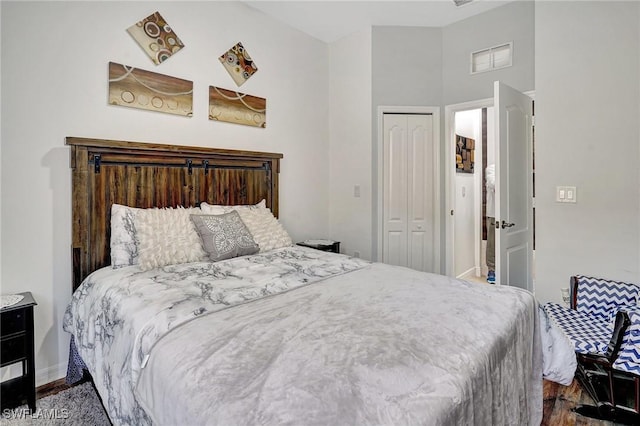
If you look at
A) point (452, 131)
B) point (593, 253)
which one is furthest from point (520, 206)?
point (452, 131)

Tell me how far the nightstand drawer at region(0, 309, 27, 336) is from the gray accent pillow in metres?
1.02

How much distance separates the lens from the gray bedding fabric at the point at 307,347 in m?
0.89

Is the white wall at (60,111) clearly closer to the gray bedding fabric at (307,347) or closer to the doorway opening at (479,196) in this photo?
the gray bedding fabric at (307,347)

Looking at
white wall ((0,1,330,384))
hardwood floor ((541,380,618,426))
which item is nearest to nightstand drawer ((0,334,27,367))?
white wall ((0,1,330,384))

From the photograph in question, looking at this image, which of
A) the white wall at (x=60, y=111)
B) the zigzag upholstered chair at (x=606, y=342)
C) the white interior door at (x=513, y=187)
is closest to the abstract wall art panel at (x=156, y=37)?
the white wall at (x=60, y=111)

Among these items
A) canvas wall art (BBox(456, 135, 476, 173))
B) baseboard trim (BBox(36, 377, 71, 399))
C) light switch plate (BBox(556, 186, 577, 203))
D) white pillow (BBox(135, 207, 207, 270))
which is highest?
canvas wall art (BBox(456, 135, 476, 173))

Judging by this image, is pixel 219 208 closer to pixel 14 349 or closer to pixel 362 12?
pixel 14 349

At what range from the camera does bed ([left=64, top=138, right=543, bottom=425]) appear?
0.91m

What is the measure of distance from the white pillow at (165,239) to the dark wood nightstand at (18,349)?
2.07 ft

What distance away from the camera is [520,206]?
3074 mm

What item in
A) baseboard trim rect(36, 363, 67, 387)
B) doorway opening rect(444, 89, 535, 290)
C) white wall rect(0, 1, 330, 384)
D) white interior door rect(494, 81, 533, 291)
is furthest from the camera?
doorway opening rect(444, 89, 535, 290)

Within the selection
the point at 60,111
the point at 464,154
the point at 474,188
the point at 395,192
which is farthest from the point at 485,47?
the point at 60,111

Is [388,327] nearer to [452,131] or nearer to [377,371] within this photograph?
[377,371]

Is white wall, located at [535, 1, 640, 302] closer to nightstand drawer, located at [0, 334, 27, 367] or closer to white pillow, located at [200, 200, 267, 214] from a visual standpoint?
white pillow, located at [200, 200, 267, 214]
